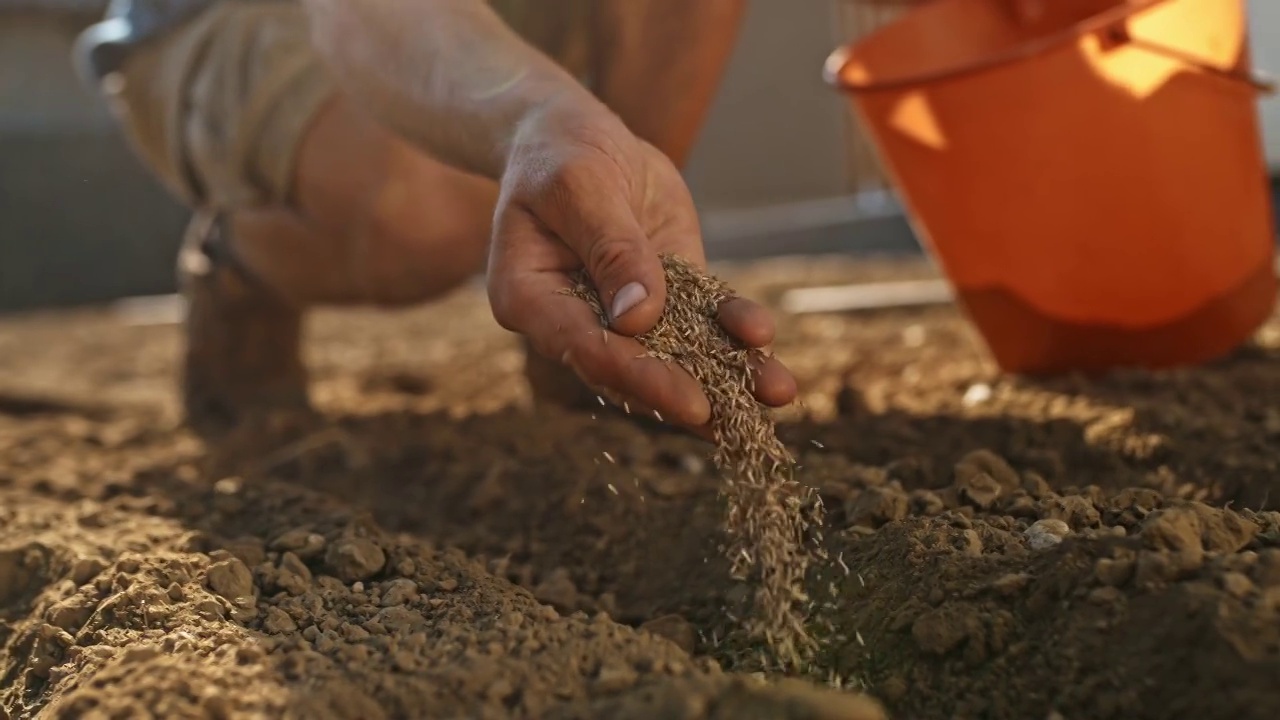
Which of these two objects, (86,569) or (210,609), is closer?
(210,609)

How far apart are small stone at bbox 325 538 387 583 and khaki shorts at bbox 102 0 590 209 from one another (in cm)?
75

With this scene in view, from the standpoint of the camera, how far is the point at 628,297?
89 centimetres

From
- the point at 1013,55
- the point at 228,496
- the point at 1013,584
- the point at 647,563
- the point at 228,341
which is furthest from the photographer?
the point at 228,341

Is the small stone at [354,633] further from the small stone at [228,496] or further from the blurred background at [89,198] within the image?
the blurred background at [89,198]

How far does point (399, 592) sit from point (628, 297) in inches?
11.6

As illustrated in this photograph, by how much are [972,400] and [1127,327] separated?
0.23 m

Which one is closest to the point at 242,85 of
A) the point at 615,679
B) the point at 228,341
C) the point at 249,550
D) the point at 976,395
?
the point at 228,341

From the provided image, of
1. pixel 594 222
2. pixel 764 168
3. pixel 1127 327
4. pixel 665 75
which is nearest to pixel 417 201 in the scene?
pixel 665 75

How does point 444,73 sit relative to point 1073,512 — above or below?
above

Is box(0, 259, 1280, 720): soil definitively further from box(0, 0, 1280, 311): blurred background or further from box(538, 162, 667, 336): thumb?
box(0, 0, 1280, 311): blurred background

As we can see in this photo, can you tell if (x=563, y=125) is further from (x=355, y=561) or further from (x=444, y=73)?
(x=355, y=561)

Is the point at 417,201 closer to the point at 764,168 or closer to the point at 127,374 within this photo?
the point at 127,374

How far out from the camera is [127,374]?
107 inches

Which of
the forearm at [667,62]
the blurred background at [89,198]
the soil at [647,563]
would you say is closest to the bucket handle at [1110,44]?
the forearm at [667,62]
